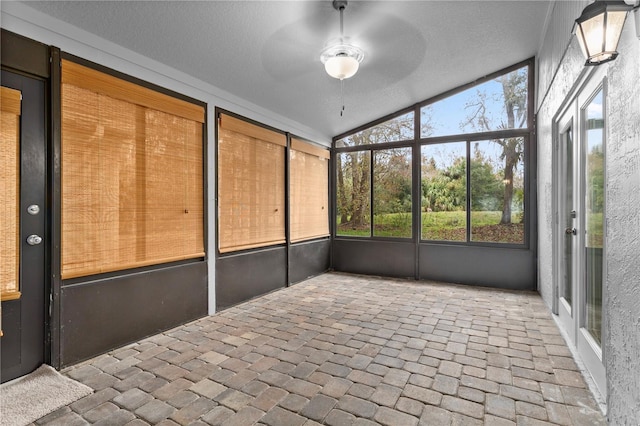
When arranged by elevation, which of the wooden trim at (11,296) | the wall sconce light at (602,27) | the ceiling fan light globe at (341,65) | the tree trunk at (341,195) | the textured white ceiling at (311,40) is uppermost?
the textured white ceiling at (311,40)

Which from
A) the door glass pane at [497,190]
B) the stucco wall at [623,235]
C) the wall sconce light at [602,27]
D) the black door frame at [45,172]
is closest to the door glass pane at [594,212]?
the stucco wall at [623,235]

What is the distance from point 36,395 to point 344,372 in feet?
6.83

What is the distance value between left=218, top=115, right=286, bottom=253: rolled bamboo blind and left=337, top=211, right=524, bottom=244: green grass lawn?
6.35ft

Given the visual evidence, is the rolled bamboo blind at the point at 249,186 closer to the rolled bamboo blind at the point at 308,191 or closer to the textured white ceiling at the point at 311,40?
the rolled bamboo blind at the point at 308,191

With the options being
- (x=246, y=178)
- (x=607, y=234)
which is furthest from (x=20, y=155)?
(x=607, y=234)

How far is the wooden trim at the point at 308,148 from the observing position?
210 inches

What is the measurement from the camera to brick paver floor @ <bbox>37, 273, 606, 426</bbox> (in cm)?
200

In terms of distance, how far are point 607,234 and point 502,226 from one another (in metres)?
3.32

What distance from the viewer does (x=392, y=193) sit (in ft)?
19.4

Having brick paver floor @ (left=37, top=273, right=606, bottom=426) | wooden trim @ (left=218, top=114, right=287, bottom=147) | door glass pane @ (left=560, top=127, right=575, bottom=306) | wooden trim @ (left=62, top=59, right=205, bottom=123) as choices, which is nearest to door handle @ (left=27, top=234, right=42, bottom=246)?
brick paver floor @ (left=37, top=273, right=606, bottom=426)

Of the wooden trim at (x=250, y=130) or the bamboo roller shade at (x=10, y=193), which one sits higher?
the wooden trim at (x=250, y=130)

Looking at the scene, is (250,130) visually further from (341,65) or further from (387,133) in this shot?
(387,133)

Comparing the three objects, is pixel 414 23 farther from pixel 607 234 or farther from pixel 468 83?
pixel 607 234

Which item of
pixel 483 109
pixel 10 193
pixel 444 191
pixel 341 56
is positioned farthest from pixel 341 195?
pixel 10 193
